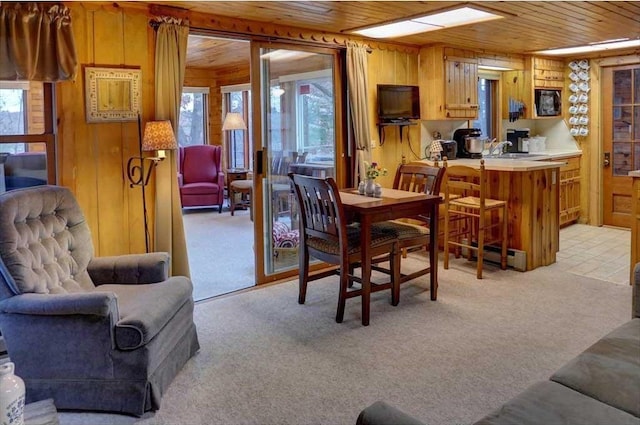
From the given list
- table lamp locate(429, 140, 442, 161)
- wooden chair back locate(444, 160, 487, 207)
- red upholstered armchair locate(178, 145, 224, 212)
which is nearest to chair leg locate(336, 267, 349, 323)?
Answer: wooden chair back locate(444, 160, 487, 207)

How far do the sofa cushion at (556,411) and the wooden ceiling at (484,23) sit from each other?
117 inches

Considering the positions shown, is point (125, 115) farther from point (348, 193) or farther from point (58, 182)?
point (348, 193)

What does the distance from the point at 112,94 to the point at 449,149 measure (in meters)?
3.72

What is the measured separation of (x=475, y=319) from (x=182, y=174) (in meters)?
6.14

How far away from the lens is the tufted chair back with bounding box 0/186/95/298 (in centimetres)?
276

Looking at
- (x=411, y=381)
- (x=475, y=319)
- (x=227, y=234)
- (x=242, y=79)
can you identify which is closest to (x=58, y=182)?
(x=411, y=381)

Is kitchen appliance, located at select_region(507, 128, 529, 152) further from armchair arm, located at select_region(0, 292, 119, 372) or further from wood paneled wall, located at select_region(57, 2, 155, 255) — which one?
armchair arm, located at select_region(0, 292, 119, 372)

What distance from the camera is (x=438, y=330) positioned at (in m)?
3.70

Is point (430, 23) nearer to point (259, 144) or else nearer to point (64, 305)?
point (259, 144)

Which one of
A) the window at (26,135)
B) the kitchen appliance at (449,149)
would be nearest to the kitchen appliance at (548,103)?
the kitchen appliance at (449,149)

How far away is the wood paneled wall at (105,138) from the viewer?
369cm

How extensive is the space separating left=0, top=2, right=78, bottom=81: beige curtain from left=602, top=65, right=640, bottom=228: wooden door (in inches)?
251

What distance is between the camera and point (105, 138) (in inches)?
152

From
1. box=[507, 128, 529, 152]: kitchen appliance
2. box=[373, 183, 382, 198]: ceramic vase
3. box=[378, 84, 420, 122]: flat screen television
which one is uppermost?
box=[378, 84, 420, 122]: flat screen television
